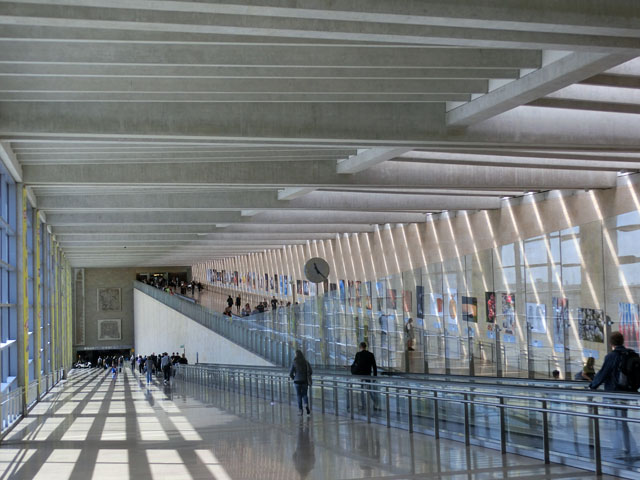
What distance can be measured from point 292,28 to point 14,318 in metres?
12.6

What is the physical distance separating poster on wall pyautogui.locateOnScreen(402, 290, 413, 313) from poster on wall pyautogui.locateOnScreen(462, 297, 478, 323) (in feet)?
5.04

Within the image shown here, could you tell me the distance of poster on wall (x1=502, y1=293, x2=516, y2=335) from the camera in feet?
41.6

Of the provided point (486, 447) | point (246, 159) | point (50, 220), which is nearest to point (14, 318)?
point (246, 159)

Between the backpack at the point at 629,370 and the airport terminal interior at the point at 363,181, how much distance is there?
0.17 ft

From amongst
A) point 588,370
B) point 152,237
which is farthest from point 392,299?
point 152,237

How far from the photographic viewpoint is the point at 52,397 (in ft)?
82.9

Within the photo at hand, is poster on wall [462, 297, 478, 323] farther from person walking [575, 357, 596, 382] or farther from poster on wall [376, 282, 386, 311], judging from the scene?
poster on wall [376, 282, 386, 311]

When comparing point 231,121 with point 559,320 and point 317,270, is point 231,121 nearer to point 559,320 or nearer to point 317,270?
point 317,270

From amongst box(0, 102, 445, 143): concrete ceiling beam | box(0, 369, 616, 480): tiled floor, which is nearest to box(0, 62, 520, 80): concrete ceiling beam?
box(0, 102, 445, 143): concrete ceiling beam

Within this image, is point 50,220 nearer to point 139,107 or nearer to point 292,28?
point 139,107

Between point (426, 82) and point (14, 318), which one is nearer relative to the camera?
point (426, 82)

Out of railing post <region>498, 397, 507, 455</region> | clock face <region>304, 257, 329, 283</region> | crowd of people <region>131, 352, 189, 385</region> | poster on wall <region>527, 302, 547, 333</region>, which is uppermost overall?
clock face <region>304, 257, 329, 283</region>

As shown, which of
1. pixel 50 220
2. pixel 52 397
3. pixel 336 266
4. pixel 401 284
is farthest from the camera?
pixel 336 266

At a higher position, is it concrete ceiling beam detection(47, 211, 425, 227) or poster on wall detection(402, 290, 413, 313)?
concrete ceiling beam detection(47, 211, 425, 227)
